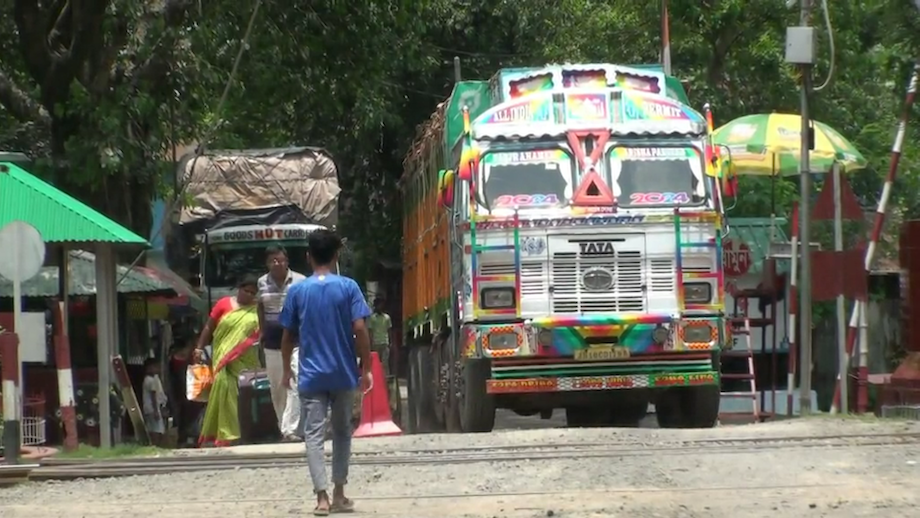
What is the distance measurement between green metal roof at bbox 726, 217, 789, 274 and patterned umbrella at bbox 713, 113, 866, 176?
4.08ft

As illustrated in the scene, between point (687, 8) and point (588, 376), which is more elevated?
point (687, 8)

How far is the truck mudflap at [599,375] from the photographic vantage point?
1430cm

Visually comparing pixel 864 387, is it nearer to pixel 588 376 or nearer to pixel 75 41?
pixel 588 376

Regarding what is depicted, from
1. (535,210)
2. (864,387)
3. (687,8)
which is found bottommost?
(864,387)

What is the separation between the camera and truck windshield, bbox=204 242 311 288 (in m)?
23.4

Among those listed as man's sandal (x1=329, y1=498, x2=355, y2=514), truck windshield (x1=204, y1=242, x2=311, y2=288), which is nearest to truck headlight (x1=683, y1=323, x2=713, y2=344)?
man's sandal (x1=329, y1=498, x2=355, y2=514)

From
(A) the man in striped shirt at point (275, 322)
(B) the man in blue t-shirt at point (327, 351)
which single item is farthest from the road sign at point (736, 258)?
(B) the man in blue t-shirt at point (327, 351)

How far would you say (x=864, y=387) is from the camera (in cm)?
1764

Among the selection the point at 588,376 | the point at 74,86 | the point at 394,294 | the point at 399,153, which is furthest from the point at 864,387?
the point at 394,294

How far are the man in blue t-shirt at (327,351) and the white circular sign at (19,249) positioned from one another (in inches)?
151

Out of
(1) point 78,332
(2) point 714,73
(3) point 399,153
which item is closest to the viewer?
(1) point 78,332

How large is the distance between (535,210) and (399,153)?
53.2 ft

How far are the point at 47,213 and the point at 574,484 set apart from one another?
6.17 meters

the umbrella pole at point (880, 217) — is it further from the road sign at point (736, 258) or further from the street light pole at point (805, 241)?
the road sign at point (736, 258)
